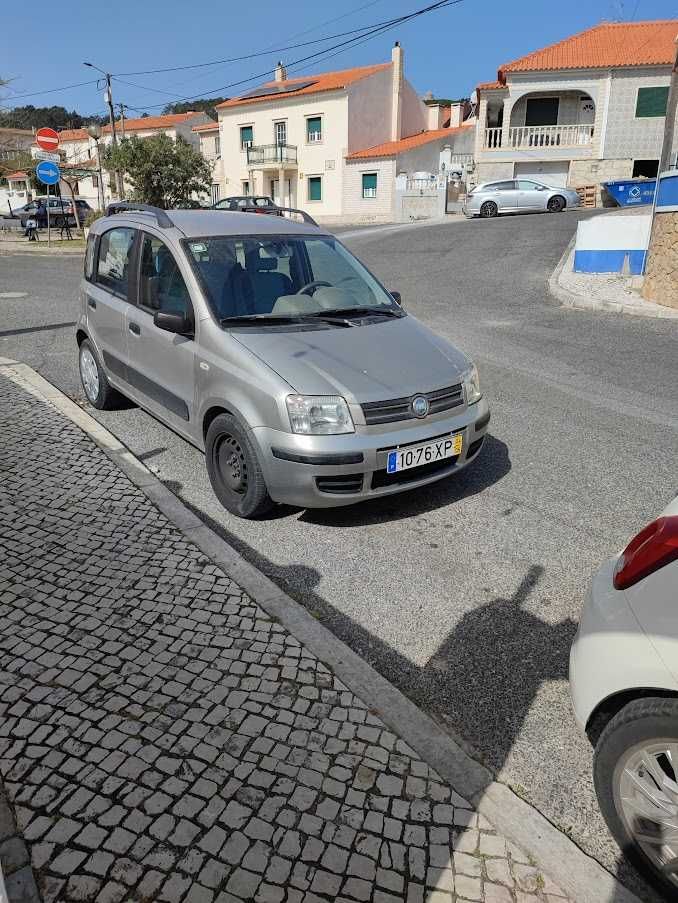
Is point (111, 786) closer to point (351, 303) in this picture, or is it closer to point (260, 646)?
point (260, 646)

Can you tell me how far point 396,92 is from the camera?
45.3 metres

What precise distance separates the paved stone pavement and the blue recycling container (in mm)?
27057

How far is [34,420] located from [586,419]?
16.8 feet

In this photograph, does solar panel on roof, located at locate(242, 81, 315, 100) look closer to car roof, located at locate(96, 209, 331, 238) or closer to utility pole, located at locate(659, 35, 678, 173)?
utility pole, located at locate(659, 35, 678, 173)

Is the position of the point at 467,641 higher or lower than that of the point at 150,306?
lower

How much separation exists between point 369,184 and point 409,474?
135ft

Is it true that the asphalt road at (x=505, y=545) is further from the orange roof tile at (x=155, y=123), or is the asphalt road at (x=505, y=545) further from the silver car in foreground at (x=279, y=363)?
the orange roof tile at (x=155, y=123)

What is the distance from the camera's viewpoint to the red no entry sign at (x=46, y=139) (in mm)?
21109

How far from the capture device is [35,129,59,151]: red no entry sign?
831 inches

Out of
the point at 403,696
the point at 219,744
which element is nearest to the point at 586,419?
the point at 403,696

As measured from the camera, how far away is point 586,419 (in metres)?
6.36

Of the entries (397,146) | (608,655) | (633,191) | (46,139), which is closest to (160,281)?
(608,655)

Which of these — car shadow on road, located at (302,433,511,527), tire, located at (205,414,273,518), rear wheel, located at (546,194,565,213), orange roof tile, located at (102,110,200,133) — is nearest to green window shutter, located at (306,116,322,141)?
rear wheel, located at (546,194,565,213)

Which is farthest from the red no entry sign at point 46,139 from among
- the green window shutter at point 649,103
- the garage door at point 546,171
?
the green window shutter at point 649,103
